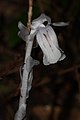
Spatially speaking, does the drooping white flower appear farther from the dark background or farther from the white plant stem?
the dark background

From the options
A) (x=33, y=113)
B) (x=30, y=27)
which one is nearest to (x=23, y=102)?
(x=30, y=27)

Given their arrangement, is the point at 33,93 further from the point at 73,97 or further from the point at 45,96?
the point at 73,97

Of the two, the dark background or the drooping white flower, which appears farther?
the dark background

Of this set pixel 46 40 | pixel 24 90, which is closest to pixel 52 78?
pixel 24 90

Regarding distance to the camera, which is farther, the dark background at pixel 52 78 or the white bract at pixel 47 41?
the dark background at pixel 52 78

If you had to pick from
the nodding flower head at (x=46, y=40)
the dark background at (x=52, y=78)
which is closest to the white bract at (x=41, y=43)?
the nodding flower head at (x=46, y=40)

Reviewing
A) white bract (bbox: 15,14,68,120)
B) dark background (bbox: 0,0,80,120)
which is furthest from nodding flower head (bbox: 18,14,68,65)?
dark background (bbox: 0,0,80,120)

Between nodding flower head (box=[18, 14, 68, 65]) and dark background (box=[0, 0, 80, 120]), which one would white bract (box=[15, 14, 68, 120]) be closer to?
nodding flower head (box=[18, 14, 68, 65])

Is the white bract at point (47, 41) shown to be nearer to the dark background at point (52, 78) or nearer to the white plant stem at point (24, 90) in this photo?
the white plant stem at point (24, 90)

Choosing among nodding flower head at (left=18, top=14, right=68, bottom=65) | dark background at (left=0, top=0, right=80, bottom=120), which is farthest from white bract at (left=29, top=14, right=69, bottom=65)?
dark background at (left=0, top=0, right=80, bottom=120)

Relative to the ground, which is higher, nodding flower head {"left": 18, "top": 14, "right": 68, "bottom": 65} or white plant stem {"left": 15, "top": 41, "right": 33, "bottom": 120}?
nodding flower head {"left": 18, "top": 14, "right": 68, "bottom": 65}
